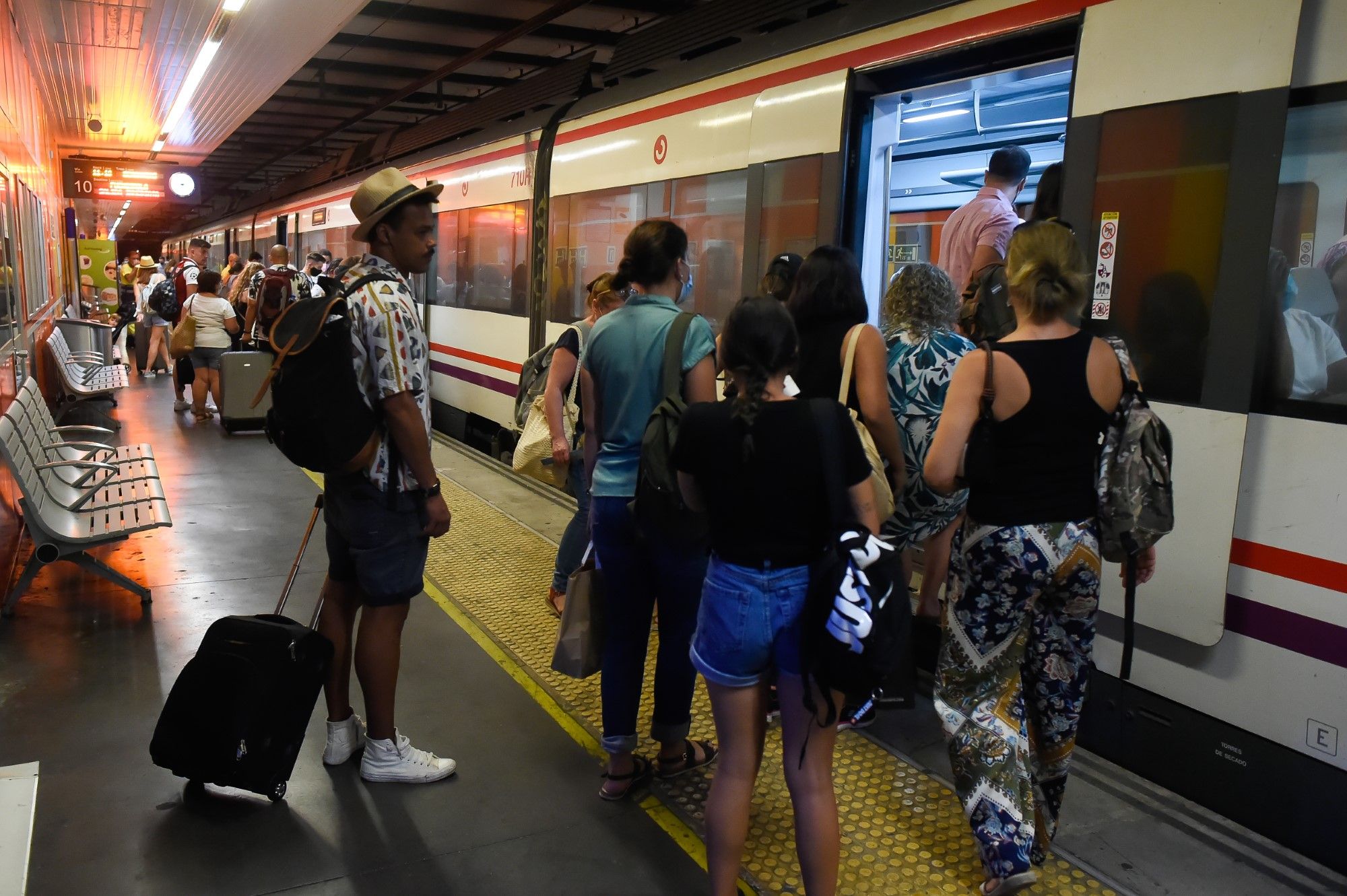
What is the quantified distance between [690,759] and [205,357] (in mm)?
8239

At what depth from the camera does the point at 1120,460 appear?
2.52m

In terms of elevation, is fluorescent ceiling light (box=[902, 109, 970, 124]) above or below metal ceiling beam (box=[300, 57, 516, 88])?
below

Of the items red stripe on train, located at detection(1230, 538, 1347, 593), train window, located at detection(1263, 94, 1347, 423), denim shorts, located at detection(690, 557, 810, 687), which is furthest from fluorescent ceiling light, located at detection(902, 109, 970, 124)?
denim shorts, located at detection(690, 557, 810, 687)

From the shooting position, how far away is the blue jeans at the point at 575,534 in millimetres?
4094

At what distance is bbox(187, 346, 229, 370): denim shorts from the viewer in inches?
380

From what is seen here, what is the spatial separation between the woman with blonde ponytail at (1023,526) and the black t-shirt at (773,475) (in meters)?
0.50

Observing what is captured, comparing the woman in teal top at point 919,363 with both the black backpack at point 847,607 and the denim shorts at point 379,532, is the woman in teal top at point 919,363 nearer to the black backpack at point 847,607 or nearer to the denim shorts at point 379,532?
the black backpack at point 847,607

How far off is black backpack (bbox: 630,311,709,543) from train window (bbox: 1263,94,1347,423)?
1.67m

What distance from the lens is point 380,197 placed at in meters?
2.83

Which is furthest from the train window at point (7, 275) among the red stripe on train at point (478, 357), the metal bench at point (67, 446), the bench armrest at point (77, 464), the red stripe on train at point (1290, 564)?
the red stripe on train at point (1290, 564)

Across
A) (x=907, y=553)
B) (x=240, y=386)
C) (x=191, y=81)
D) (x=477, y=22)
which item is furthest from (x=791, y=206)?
(x=191, y=81)

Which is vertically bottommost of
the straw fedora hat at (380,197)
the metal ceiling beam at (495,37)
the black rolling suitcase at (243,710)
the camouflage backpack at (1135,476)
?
the black rolling suitcase at (243,710)

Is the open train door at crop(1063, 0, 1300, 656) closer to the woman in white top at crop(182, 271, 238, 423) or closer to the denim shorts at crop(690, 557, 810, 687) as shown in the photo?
the denim shorts at crop(690, 557, 810, 687)

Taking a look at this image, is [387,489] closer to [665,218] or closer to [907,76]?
[665,218]
